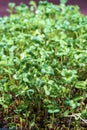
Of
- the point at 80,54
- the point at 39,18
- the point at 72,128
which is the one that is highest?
the point at 39,18

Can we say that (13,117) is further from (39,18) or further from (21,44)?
(39,18)

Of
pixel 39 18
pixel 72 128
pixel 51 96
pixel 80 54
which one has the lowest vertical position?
pixel 72 128

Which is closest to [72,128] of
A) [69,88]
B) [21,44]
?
[69,88]

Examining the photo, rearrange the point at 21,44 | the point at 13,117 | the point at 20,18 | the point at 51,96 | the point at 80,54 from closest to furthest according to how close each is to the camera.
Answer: the point at 51,96, the point at 13,117, the point at 80,54, the point at 21,44, the point at 20,18

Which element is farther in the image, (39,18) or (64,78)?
(39,18)

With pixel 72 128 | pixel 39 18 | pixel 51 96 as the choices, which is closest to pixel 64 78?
pixel 51 96

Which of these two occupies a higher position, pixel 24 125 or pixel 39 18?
pixel 39 18

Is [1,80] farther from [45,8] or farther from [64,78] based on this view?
[45,8]

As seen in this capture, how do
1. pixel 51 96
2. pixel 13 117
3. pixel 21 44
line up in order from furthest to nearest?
pixel 21 44 < pixel 13 117 < pixel 51 96

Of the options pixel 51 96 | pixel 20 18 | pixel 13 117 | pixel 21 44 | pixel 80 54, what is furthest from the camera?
pixel 20 18
